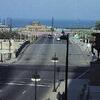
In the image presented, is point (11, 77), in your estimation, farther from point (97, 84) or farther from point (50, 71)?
point (97, 84)

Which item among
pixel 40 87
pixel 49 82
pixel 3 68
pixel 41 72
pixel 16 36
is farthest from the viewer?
pixel 16 36

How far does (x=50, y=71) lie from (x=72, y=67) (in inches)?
311

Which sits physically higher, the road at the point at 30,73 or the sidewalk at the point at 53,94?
the sidewalk at the point at 53,94

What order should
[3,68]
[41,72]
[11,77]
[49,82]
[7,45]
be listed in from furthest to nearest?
1. [7,45]
2. [3,68]
3. [41,72]
4. [11,77]
5. [49,82]

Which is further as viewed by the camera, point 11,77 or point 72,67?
point 72,67

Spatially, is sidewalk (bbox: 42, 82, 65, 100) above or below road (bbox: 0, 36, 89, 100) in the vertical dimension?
above

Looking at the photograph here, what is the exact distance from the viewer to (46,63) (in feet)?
320

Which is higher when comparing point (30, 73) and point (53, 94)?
point (53, 94)

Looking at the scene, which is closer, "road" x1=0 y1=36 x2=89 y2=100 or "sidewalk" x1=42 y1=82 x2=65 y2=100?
"sidewalk" x1=42 y1=82 x2=65 y2=100

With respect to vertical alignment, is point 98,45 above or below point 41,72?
above

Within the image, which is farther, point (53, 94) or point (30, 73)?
point (30, 73)

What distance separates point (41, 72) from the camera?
3191 inches

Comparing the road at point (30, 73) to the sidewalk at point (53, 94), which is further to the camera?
the road at point (30, 73)

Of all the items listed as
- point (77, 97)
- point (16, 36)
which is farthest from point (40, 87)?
point (16, 36)
